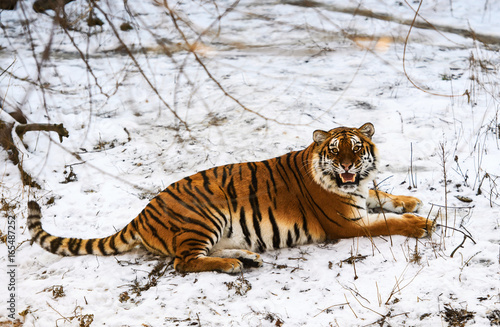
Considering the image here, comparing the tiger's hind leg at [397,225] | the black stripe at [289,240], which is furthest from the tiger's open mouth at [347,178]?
the black stripe at [289,240]

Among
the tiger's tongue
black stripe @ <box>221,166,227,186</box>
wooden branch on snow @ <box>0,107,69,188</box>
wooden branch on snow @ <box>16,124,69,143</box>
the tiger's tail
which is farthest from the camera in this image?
wooden branch on snow @ <box>0,107,69,188</box>

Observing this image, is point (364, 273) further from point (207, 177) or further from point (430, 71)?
point (430, 71)

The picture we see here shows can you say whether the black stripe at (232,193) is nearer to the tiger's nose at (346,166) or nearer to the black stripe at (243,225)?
the black stripe at (243,225)

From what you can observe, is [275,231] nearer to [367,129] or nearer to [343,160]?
[343,160]

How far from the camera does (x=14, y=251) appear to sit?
167 inches

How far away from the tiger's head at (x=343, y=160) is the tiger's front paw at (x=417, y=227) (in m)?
0.49

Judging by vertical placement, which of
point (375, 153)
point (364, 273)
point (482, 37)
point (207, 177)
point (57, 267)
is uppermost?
point (482, 37)

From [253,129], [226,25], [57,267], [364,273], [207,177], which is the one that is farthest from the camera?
[226,25]

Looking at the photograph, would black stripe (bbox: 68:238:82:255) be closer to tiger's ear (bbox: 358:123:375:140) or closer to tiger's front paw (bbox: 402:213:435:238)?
tiger's ear (bbox: 358:123:375:140)

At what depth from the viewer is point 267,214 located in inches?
165

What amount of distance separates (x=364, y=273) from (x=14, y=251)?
2.99m

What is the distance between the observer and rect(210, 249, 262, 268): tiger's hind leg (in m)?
3.91

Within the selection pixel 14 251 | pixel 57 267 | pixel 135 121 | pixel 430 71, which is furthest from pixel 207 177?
pixel 430 71

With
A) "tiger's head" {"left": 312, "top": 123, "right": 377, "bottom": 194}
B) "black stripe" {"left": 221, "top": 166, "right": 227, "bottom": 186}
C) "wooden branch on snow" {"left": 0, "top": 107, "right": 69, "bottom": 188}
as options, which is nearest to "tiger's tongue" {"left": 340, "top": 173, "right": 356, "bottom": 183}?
"tiger's head" {"left": 312, "top": 123, "right": 377, "bottom": 194}
